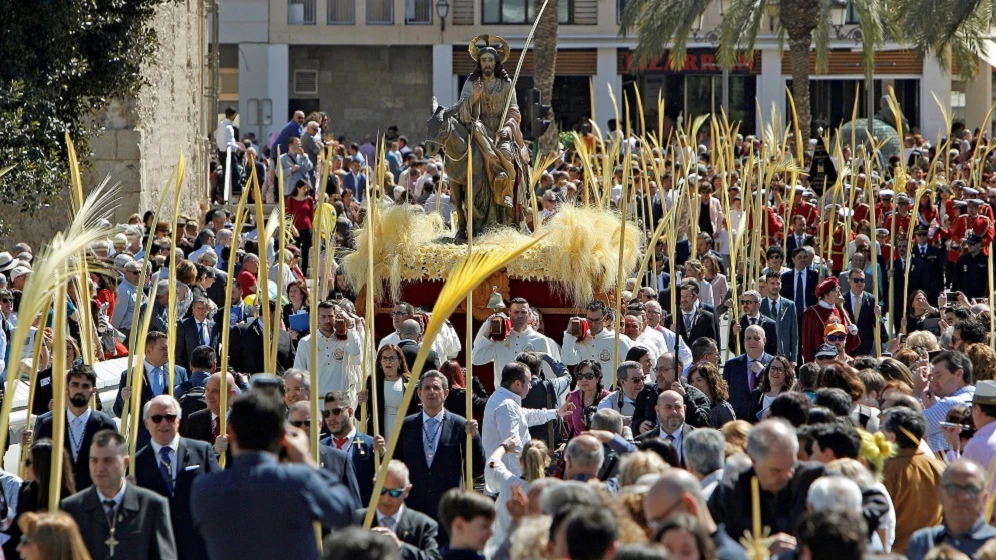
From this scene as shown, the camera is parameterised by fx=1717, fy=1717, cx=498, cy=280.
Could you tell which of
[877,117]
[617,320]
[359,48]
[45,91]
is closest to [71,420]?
[617,320]

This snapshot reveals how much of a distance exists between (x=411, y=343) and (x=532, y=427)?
1526 mm

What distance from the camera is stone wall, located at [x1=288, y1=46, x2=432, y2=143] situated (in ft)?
141

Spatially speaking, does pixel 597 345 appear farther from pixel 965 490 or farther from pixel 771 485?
pixel 965 490

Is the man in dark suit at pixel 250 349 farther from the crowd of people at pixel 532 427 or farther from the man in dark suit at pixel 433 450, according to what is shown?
the man in dark suit at pixel 433 450

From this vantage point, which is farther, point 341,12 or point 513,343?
point 341,12

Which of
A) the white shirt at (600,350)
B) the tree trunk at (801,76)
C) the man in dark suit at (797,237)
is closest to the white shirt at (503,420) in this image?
the white shirt at (600,350)

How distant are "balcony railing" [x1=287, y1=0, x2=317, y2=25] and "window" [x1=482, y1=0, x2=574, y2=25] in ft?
14.2

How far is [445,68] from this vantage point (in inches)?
1693

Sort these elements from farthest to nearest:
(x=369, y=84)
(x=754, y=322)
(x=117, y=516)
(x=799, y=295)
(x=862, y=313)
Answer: (x=369, y=84)
(x=799, y=295)
(x=862, y=313)
(x=754, y=322)
(x=117, y=516)

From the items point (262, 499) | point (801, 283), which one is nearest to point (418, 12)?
point (801, 283)

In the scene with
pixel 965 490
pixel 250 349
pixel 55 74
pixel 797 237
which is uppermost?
pixel 55 74

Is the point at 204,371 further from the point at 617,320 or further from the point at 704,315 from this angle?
the point at 704,315

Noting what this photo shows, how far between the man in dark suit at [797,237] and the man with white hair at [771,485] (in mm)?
11776

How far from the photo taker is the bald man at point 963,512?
19.2 feet
